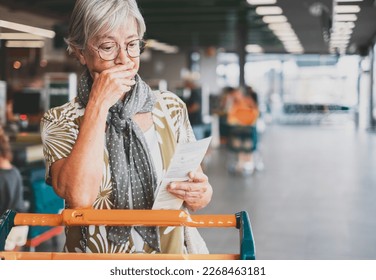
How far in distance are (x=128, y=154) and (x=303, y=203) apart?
5614mm

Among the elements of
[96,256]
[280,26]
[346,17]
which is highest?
[280,26]

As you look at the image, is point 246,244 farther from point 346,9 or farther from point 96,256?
point 346,9

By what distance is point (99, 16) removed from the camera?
4.80 ft

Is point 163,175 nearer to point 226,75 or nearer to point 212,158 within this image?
point 212,158

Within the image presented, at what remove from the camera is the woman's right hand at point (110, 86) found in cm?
144

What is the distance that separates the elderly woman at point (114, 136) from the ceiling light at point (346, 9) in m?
7.95

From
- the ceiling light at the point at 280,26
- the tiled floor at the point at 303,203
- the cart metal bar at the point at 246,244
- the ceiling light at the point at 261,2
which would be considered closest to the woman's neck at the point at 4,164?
the tiled floor at the point at 303,203

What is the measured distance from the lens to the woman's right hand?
4.73 feet

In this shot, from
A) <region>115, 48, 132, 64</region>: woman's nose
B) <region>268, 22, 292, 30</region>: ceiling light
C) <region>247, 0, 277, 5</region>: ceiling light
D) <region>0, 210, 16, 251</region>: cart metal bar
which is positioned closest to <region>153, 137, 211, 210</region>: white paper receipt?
<region>115, 48, 132, 64</region>: woman's nose

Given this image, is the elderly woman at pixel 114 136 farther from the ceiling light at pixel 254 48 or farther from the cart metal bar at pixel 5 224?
the ceiling light at pixel 254 48

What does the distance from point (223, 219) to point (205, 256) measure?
12 centimetres

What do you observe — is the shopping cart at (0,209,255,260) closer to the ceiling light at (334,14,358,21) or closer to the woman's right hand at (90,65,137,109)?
the woman's right hand at (90,65,137,109)

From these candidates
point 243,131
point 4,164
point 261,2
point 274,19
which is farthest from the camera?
point 274,19

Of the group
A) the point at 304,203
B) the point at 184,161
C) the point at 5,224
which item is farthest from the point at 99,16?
the point at 304,203
